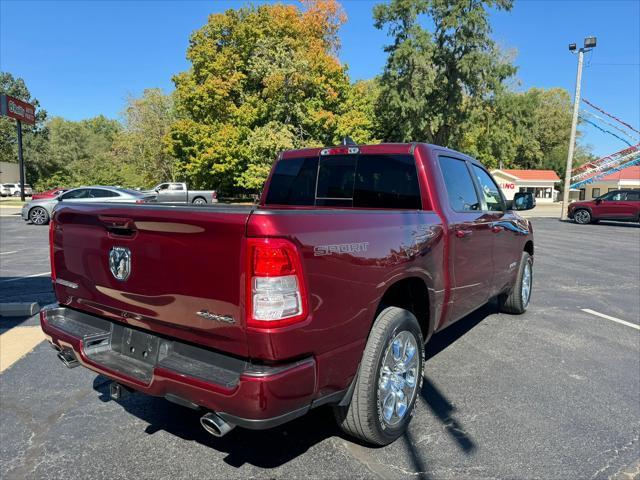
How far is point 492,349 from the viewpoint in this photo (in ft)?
15.3

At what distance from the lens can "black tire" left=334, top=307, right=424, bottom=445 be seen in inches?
103

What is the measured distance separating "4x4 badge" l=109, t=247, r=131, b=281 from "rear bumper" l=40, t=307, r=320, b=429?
0.33 meters

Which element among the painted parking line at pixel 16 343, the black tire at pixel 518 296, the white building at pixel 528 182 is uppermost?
the white building at pixel 528 182

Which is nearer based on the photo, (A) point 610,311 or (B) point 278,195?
(B) point 278,195

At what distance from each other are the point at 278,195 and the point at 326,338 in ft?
8.01

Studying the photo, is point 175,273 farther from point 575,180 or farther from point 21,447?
point 575,180

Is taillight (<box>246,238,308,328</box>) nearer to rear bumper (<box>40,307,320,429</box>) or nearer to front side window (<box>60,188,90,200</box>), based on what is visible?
rear bumper (<box>40,307,320,429</box>)

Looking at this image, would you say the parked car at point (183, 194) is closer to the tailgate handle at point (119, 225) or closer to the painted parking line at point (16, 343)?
the painted parking line at point (16, 343)

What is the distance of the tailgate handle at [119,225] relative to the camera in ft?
8.03

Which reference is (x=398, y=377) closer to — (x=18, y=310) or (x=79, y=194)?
(x=18, y=310)

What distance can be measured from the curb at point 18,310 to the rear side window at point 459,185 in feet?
16.2

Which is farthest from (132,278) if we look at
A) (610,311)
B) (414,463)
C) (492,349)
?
(610,311)

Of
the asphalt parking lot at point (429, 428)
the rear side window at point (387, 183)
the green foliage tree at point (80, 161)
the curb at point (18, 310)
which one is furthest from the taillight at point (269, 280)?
the green foliage tree at point (80, 161)

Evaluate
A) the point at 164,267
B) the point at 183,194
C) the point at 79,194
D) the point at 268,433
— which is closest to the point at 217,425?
the point at 164,267
